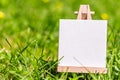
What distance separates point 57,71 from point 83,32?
27cm

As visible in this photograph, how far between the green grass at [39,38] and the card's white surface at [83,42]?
86 mm

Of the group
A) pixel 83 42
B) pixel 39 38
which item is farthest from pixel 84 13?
pixel 39 38

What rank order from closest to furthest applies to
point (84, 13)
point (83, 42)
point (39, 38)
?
1. point (83, 42)
2. point (84, 13)
3. point (39, 38)

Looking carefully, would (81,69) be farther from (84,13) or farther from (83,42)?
(84,13)

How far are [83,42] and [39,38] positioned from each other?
138 centimetres

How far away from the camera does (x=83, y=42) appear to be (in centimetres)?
290

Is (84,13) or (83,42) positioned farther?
(84,13)

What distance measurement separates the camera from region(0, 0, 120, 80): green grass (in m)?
2.97

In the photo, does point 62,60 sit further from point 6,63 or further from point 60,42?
point 6,63

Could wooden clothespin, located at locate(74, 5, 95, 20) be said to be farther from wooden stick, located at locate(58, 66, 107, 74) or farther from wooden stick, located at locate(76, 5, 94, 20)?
wooden stick, located at locate(58, 66, 107, 74)

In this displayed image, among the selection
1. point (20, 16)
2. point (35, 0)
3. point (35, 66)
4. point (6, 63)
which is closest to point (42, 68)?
point (35, 66)

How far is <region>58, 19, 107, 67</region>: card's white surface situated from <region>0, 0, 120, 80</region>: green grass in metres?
0.09

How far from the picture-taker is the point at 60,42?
2.90m

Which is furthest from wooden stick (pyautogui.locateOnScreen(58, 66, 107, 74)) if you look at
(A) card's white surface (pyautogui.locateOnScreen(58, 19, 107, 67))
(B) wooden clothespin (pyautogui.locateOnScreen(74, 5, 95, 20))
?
(B) wooden clothespin (pyautogui.locateOnScreen(74, 5, 95, 20))
